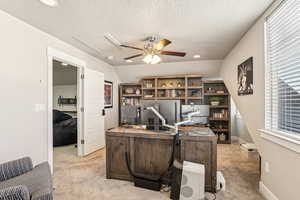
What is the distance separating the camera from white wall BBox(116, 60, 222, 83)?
15.7 feet

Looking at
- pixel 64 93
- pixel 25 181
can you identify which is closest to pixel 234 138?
pixel 25 181

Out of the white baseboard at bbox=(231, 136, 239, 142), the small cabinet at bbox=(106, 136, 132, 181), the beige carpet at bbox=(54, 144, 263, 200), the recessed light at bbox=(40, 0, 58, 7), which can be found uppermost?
the recessed light at bbox=(40, 0, 58, 7)

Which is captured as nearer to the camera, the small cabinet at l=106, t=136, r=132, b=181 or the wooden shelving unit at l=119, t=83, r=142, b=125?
the small cabinet at l=106, t=136, r=132, b=181

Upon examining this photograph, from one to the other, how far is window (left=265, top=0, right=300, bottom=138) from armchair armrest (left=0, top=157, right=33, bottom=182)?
299 centimetres

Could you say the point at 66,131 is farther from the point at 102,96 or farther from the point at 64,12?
the point at 64,12

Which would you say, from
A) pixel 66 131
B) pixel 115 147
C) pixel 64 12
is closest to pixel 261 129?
pixel 115 147

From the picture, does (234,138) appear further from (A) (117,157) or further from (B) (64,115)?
(B) (64,115)

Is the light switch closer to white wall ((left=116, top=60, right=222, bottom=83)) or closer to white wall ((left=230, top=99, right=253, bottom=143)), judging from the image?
white wall ((left=116, top=60, right=222, bottom=83))

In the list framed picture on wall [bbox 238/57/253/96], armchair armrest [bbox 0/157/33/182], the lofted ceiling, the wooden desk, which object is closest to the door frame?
the lofted ceiling

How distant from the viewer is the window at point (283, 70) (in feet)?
5.41

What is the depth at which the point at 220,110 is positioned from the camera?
5.15m

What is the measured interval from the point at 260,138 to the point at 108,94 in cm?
406

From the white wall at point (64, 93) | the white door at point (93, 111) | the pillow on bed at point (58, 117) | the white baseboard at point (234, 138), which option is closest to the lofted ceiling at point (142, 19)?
the white door at point (93, 111)

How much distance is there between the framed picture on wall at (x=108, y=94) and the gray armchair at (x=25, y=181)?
3007 mm
